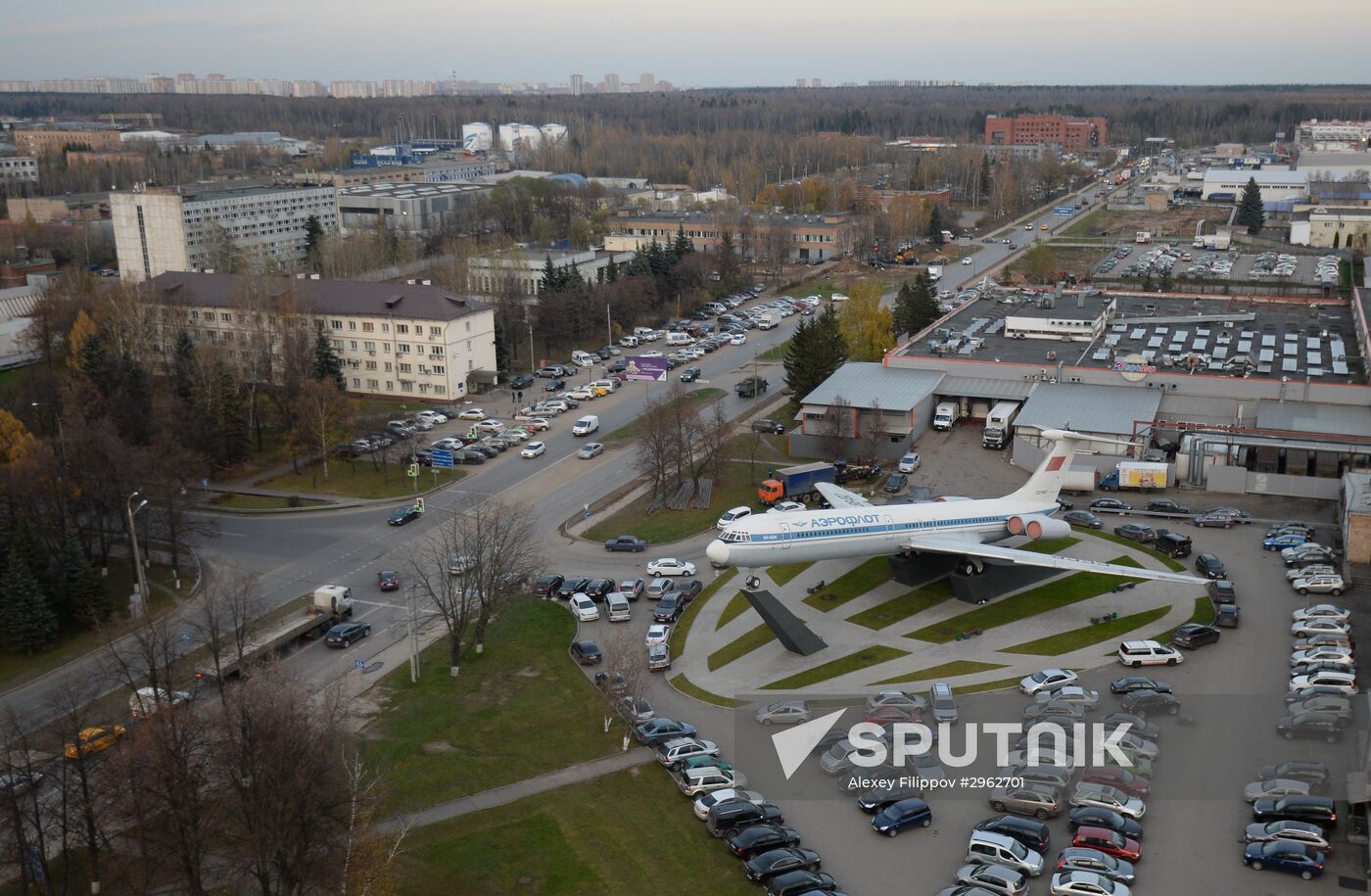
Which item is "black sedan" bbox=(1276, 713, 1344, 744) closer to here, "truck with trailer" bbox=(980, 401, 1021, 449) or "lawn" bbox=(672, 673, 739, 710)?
"lawn" bbox=(672, 673, 739, 710)

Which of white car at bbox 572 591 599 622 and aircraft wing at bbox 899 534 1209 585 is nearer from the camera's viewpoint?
aircraft wing at bbox 899 534 1209 585

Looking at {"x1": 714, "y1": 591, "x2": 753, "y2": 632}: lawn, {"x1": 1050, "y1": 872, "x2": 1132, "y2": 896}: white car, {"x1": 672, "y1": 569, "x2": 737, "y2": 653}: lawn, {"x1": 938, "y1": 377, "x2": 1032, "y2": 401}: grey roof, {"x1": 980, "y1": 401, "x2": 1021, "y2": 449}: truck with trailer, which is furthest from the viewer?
{"x1": 938, "y1": 377, "x2": 1032, "y2": 401}: grey roof

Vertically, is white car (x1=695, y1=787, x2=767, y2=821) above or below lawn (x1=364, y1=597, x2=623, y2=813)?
above

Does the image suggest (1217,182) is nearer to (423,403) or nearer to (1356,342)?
(1356,342)

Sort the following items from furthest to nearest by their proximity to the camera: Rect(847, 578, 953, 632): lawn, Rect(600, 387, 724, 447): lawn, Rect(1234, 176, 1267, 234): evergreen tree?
Rect(1234, 176, 1267, 234): evergreen tree
Rect(600, 387, 724, 447): lawn
Rect(847, 578, 953, 632): lawn

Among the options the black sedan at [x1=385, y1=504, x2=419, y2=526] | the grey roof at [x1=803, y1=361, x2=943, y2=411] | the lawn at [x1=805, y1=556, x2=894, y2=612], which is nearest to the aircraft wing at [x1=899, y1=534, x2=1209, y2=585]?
the lawn at [x1=805, y1=556, x2=894, y2=612]

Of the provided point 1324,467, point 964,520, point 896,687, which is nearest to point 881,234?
point 1324,467

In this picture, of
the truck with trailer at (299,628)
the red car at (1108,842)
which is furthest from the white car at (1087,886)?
the truck with trailer at (299,628)
